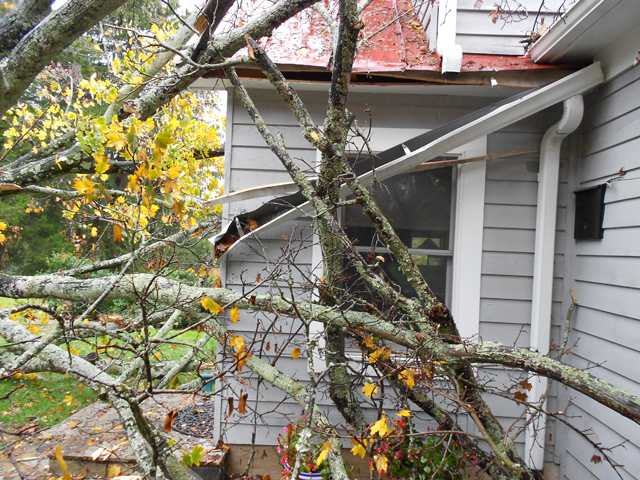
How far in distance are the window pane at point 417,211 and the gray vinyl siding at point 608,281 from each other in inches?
39.8

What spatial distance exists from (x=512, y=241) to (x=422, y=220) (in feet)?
2.48

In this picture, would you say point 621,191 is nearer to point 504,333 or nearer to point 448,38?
point 504,333

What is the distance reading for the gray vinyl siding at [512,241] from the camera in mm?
2990

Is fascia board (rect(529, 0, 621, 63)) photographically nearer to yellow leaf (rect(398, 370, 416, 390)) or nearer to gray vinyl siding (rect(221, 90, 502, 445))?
gray vinyl siding (rect(221, 90, 502, 445))

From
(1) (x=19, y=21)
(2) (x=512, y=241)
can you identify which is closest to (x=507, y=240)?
(2) (x=512, y=241)

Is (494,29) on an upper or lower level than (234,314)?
upper

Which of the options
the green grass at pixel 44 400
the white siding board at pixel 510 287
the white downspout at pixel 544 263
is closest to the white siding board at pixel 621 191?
the white downspout at pixel 544 263

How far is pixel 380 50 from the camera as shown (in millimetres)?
2990

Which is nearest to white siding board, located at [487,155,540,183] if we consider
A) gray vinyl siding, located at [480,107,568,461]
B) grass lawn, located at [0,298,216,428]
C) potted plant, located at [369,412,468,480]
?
gray vinyl siding, located at [480,107,568,461]

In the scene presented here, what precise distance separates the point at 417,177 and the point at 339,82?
50.9 inches

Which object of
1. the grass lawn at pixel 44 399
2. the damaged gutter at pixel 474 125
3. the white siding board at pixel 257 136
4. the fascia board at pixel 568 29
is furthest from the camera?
the grass lawn at pixel 44 399

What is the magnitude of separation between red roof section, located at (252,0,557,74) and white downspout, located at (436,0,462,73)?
97mm

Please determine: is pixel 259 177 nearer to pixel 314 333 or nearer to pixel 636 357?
pixel 314 333

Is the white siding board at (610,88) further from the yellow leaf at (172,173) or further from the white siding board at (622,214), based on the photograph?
the yellow leaf at (172,173)
